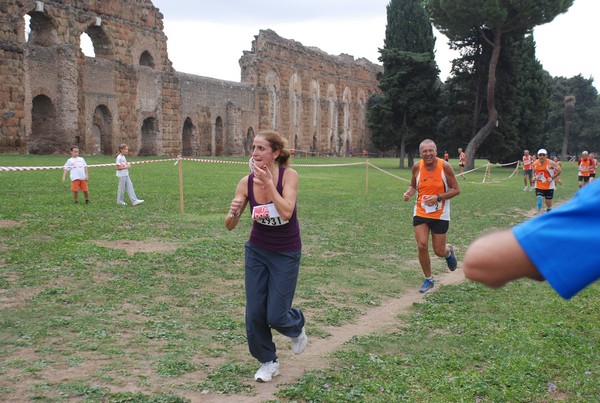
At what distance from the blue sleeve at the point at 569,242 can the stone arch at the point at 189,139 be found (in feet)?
133

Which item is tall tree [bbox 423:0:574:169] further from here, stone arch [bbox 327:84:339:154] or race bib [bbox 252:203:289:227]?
race bib [bbox 252:203:289:227]

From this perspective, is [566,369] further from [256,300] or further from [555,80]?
[555,80]

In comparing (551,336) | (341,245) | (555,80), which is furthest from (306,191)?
(555,80)

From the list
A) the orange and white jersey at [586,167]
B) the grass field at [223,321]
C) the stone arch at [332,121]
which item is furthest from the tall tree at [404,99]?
the grass field at [223,321]

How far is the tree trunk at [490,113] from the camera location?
128 ft

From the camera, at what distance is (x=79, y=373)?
4641 millimetres

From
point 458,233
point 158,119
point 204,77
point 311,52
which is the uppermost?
point 311,52

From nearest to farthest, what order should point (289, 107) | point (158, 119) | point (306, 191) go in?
point (306, 191) < point (158, 119) < point (289, 107)

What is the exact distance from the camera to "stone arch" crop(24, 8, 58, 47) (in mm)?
30766

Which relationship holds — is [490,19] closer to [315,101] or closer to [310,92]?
[310,92]

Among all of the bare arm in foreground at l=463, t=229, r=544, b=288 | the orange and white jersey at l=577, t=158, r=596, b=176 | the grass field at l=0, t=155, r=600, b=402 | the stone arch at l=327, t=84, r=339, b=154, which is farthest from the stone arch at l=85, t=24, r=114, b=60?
the bare arm in foreground at l=463, t=229, r=544, b=288

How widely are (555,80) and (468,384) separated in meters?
78.7

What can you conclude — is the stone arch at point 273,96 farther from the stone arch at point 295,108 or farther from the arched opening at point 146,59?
the arched opening at point 146,59

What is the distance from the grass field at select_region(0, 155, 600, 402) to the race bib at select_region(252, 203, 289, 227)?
1168 mm
